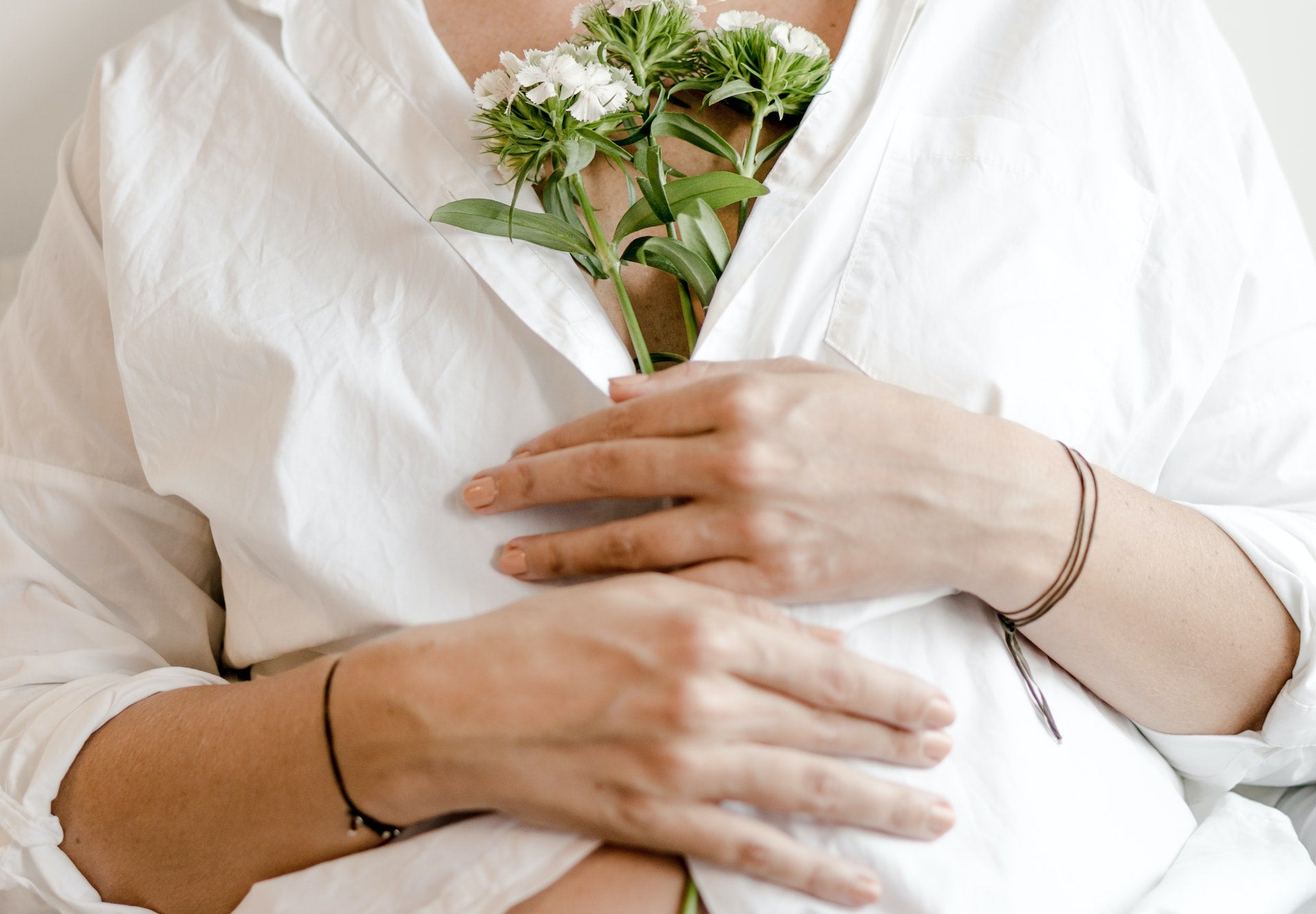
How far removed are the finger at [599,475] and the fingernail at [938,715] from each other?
0.22 meters

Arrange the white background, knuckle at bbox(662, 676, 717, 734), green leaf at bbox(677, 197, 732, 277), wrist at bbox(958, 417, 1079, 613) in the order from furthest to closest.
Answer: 1. the white background
2. green leaf at bbox(677, 197, 732, 277)
3. wrist at bbox(958, 417, 1079, 613)
4. knuckle at bbox(662, 676, 717, 734)

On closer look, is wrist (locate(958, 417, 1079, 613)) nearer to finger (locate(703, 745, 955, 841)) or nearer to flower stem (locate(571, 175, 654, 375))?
finger (locate(703, 745, 955, 841))

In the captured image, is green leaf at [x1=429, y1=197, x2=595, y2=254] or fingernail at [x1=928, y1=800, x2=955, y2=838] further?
green leaf at [x1=429, y1=197, x2=595, y2=254]

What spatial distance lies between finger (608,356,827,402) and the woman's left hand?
0.05ft

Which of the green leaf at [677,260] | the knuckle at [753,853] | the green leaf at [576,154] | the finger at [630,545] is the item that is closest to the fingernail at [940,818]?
the knuckle at [753,853]

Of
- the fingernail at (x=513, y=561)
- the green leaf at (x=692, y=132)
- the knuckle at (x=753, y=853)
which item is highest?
the green leaf at (x=692, y=132)

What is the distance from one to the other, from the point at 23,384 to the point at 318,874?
1.83 ft

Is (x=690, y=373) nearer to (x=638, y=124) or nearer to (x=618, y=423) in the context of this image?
(x=618, y=423)

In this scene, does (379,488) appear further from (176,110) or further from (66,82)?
(66,82)

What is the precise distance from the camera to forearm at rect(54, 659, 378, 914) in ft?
2.40

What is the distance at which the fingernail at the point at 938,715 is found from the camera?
687 mm

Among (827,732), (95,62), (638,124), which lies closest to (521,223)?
(638,124)

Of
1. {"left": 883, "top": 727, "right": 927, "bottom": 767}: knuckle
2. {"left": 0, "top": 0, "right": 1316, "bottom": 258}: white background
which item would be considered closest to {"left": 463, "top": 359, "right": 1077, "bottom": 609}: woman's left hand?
{"left": 883, "top": 727, "right": 927, "bottom": 767}: knuckle

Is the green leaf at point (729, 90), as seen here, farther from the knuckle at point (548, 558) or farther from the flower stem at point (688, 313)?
the knuckle at point (548, 558)
